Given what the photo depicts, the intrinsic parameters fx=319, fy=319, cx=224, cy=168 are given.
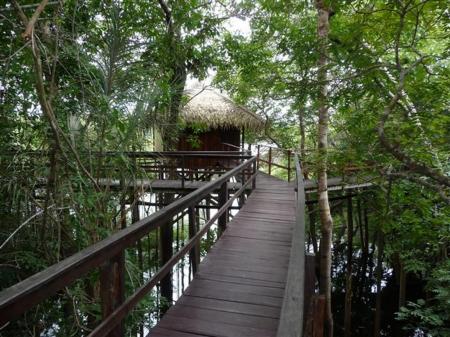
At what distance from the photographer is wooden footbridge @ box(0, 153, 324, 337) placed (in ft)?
3.57

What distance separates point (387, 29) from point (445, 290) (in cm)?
434

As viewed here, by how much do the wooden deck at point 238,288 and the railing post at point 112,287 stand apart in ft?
1.69

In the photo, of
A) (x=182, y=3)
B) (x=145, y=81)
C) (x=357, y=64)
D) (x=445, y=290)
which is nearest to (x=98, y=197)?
(x=145, y=81)

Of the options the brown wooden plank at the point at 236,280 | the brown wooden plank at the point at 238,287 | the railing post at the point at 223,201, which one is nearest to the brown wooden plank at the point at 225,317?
the brown wooden plank at the point at 238,287

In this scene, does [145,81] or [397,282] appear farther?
[397,282]

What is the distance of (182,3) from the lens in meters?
5.46

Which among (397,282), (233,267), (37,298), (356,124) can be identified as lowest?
(397,282)

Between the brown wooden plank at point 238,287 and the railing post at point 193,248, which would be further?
the railing post at point 193,248

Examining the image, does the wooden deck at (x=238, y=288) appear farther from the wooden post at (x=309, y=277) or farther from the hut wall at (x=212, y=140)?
the hut wall at (x=212, y=140)

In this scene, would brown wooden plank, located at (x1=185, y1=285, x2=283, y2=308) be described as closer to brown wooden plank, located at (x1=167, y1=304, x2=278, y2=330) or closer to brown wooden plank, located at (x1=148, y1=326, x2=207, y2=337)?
brown wooden plank, located at (x1=167, y1=304, x2=278, y2=330)

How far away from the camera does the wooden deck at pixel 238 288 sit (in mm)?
2148

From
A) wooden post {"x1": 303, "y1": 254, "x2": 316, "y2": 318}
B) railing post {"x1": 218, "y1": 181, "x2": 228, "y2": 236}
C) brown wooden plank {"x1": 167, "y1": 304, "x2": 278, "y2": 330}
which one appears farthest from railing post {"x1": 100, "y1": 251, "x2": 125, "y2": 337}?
railing post {"x1": 218, "y1": 181, "x2": 228, "y2": 236}

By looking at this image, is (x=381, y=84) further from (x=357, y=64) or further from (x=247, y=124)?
(x=247, y=124)

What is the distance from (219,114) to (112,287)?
10.6 m
